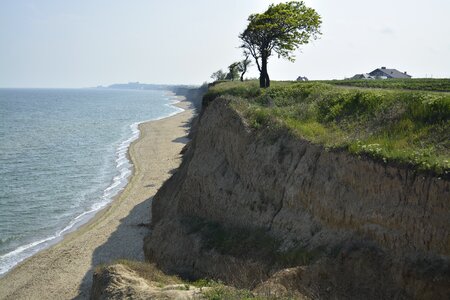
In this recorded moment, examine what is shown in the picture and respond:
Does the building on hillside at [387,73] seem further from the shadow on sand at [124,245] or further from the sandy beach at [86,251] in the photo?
the shadow on sand at [124,245]

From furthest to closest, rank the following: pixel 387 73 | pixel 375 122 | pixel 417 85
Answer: pixel 387 73 < pixel 417 85 < pixel 375 122

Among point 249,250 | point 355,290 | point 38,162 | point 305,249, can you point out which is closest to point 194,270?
point 249,250

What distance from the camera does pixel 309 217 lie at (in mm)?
18109

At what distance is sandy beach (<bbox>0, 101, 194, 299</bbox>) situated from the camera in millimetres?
26359

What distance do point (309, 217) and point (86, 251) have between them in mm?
17984

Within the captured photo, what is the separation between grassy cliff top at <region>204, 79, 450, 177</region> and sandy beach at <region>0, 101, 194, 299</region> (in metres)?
12.4

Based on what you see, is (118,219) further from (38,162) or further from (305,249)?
(38,162)

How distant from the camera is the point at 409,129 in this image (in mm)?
17906

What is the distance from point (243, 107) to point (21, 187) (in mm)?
29202

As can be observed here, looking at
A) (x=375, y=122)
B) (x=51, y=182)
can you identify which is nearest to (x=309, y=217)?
(x=375, y=122)

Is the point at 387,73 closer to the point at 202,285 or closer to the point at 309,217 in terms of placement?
the point at 309,217

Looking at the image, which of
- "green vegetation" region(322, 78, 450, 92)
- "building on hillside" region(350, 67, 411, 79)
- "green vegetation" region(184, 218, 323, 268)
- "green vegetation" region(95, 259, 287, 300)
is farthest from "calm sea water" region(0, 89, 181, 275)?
"building on hillside" region(350, 67, 411, 79)

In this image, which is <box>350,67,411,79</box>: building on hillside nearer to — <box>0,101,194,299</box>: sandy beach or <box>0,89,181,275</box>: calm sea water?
<box>0,89,181,275</box>: calm sea water

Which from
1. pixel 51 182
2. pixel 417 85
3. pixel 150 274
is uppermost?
pixel 417 85
